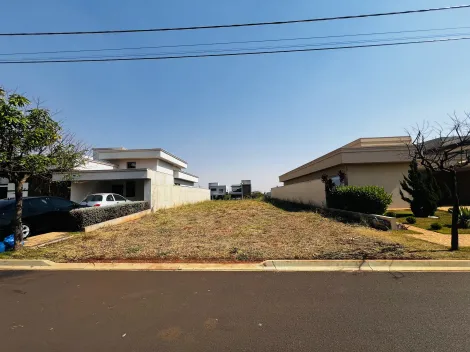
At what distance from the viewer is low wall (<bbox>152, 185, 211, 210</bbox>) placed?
2025 centimetres

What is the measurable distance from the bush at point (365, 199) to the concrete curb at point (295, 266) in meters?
7.42

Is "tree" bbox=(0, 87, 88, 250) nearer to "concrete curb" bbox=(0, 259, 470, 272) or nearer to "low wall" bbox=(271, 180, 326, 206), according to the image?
"concrete curb" bbox=(0, 259, 470, 272)

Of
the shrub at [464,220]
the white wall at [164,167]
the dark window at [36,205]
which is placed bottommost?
the shrub at [464,220]

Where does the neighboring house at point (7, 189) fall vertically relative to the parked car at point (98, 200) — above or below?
above

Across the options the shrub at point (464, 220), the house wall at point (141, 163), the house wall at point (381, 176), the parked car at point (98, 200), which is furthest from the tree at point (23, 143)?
the house wall at point (141, 163)

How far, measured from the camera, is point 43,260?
7.05m

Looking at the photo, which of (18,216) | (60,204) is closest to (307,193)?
(60,204)

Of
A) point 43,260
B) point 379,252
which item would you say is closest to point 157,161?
point 43,260

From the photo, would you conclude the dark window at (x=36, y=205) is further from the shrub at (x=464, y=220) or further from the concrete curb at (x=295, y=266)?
the shrub at (x=464, y=220)

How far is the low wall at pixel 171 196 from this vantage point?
2025 cm
